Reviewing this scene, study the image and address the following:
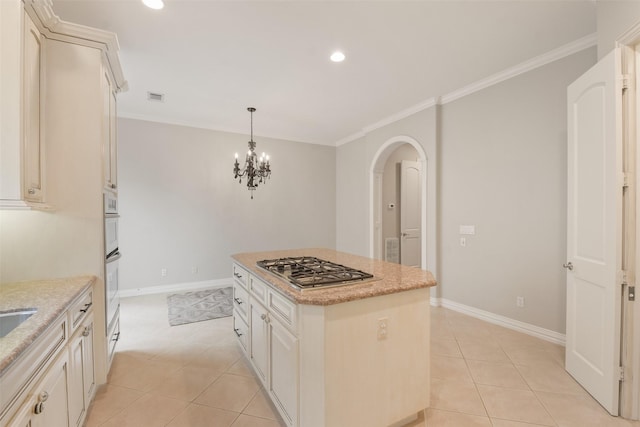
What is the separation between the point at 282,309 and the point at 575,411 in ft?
6.88

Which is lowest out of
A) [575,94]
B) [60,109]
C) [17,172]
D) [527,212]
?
[527,212]

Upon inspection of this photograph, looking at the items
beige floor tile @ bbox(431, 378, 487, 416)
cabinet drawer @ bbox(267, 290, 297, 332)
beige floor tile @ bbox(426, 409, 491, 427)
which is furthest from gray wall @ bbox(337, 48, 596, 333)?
cabinet drawer @ bbox(267, 290, 297, 332)

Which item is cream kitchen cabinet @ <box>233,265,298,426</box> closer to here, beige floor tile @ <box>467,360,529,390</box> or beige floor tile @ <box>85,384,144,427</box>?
beige floor tile @ <box>85,384,144,427</box>

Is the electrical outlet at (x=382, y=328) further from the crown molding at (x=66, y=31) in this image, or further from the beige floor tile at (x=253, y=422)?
the crown molding at (x=66, y=31)

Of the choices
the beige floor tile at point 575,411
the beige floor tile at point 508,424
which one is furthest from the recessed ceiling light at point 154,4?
the beige floor tile at point 575,411

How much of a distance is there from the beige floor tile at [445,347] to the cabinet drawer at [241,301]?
1.80 m

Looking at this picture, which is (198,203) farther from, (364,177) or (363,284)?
(363,284)

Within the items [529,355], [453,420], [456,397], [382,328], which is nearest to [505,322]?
[529,355]

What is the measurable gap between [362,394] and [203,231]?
4.27 meters

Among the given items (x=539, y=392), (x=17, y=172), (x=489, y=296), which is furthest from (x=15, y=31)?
(x=489, y=296)

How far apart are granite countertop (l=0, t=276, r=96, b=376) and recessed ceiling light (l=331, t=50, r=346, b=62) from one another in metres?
2.78

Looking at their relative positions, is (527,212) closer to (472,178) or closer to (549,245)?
(549,245)

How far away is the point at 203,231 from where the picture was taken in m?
5.07

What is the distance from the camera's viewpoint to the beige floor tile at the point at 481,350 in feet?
8.54
